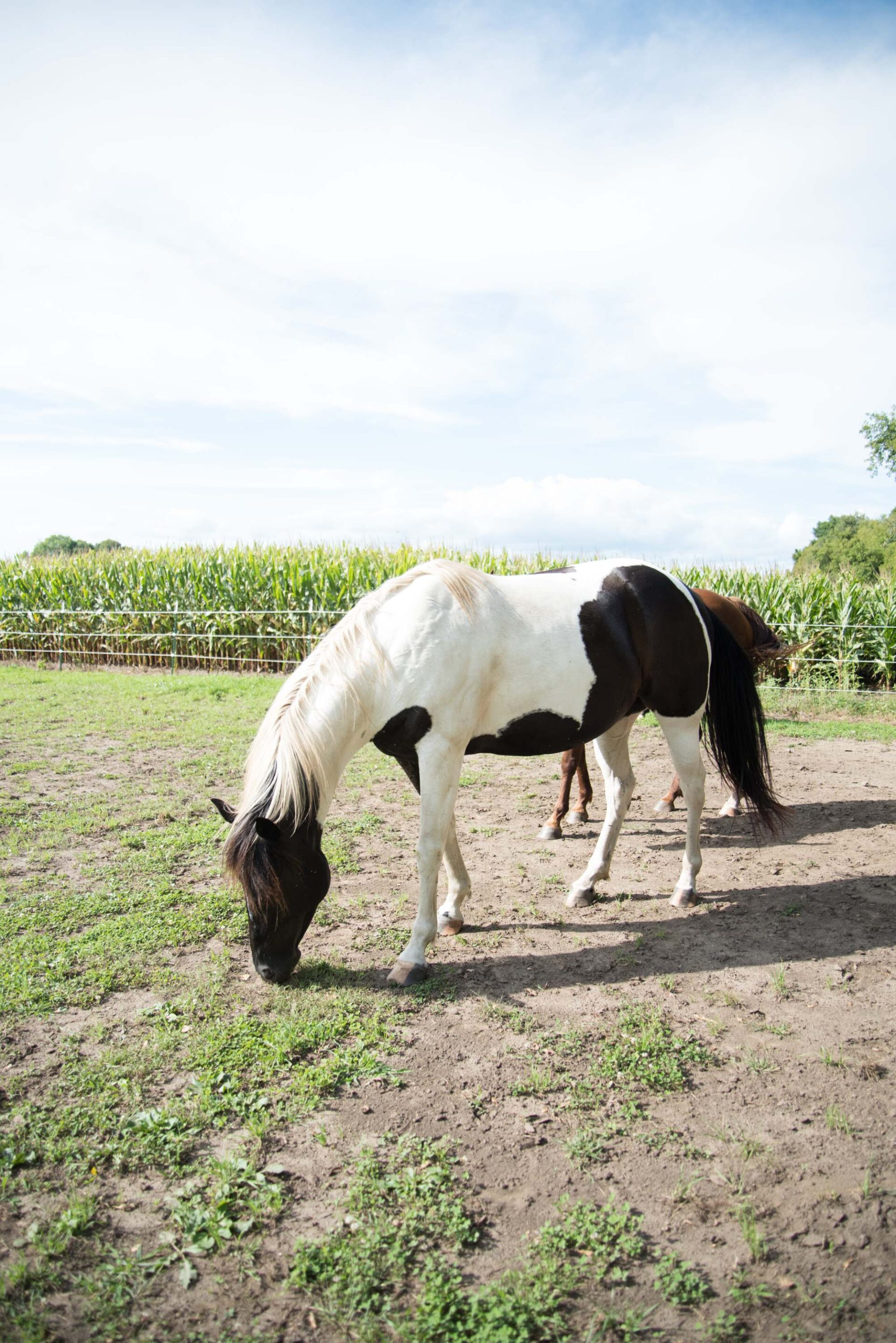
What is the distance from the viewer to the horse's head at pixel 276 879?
3.07m

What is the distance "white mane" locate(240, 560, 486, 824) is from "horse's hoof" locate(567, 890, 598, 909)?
1.77m

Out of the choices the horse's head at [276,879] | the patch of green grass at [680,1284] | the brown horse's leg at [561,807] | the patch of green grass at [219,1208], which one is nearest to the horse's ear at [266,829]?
the horse's head at [276,879]

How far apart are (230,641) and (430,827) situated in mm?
12835

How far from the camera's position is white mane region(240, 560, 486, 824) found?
3.18m

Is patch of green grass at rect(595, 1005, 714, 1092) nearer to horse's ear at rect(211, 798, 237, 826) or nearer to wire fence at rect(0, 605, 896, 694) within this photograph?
horse's ear at rect(211, 798, 237, 826)

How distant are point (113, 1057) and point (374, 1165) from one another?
1.15m

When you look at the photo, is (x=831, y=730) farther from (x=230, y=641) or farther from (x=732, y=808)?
(x=230, y=641)

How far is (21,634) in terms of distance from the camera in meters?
17.0

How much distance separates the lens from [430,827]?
353cm

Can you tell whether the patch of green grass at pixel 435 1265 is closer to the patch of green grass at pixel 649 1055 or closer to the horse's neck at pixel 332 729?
the patch of green grass at pixel 649 1055

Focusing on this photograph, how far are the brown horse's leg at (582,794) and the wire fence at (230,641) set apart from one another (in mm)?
6324

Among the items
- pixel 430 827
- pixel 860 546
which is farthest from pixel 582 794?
pixel 860 546

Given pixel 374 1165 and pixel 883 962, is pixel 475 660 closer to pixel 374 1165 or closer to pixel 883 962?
pixel 374 1165

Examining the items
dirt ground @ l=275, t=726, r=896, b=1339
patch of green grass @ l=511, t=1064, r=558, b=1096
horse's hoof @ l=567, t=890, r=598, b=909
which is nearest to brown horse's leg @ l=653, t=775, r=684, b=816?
dirt ground @ l=275, t=726, r=896, b=1339
